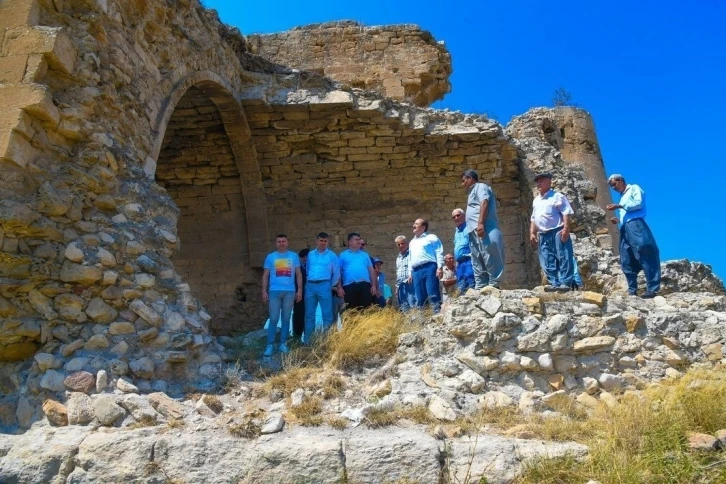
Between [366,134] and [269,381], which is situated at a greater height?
[366,134]

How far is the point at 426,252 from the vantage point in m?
6.19

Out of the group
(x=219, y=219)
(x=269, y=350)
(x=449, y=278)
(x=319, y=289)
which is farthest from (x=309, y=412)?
(x=219, y=219)

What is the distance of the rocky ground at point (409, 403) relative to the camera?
3.75 metres

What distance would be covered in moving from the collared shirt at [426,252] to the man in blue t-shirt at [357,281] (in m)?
0.45

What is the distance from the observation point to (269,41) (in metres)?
11.6

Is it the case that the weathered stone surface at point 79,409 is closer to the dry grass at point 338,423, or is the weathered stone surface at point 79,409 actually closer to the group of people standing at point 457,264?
the dry grass at point 338,423

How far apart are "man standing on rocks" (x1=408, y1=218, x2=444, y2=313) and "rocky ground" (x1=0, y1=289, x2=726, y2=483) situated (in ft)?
2.85

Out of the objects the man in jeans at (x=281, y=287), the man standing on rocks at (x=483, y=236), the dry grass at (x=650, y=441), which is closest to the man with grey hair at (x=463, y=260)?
the man standing on rocks at (x=483, y=236)

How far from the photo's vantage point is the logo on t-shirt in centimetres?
597

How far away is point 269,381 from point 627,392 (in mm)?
2609

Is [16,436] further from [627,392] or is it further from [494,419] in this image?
[627,392]

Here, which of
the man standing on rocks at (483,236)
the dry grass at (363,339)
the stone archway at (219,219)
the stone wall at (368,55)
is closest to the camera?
the dry grass at (363,339)

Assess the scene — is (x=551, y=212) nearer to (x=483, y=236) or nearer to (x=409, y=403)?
(x=483, y=236)

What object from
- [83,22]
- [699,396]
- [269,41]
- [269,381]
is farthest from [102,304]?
[269,41]
